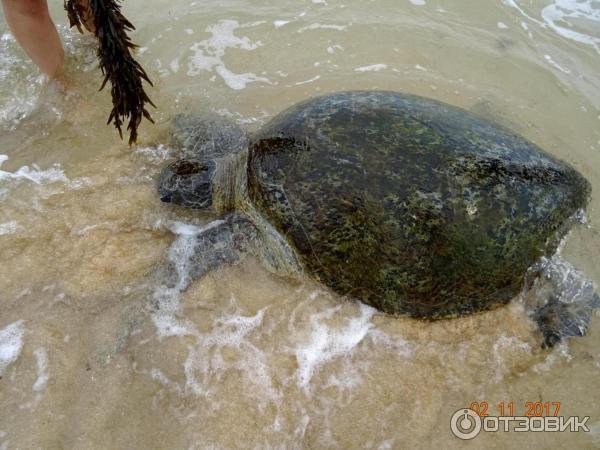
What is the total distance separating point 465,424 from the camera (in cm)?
213

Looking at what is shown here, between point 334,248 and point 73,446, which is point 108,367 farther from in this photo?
point 334,248

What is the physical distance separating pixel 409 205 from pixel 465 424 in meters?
1.13

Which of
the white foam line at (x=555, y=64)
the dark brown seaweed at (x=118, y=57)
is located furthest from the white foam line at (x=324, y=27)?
the dark brown seaweed at (x=118, y=57)

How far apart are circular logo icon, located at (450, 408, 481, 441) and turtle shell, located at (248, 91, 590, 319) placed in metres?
0.49

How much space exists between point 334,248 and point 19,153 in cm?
242

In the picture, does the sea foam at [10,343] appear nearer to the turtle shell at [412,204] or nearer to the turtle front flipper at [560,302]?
the turtle shell at [412,204]

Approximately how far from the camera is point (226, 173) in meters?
2.73

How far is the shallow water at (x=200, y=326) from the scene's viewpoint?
2094mm

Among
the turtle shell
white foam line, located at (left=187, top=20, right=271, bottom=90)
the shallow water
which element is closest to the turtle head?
the shallow water

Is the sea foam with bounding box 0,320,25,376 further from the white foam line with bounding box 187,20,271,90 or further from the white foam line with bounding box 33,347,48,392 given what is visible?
the white foam line with bounding box 187,20,271,90

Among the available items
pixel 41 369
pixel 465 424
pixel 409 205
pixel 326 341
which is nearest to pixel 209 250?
pixel 326 341

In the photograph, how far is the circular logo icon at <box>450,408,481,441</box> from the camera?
Result: 211 centimetres

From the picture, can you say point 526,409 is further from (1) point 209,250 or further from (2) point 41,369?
(2) point 41,369

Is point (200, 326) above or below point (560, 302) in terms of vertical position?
below
